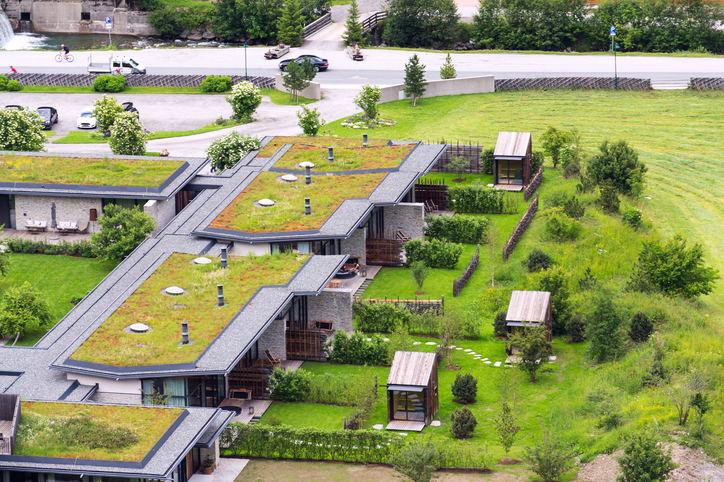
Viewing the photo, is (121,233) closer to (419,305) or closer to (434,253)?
(419,305)

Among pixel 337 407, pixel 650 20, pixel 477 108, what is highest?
pixel 650 20

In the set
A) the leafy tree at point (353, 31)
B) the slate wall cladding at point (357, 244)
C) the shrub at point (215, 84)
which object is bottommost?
the slate wall cladding at point (357, 244)

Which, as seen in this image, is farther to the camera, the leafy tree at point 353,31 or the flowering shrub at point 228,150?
the leafy tree at point 353,31

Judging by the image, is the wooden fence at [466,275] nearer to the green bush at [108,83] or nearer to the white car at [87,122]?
the white car at [87,122]

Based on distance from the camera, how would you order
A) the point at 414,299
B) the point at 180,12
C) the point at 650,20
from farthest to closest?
the point at 180,12 < the point at 650,20 < the point at 414,299

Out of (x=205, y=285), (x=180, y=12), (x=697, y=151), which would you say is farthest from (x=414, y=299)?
(x=180, y=12)

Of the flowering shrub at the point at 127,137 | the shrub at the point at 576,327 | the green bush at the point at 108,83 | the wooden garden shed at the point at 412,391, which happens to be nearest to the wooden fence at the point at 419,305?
the shrub at the point at 576,327

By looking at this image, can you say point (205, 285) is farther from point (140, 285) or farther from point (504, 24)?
point (504, 24)
